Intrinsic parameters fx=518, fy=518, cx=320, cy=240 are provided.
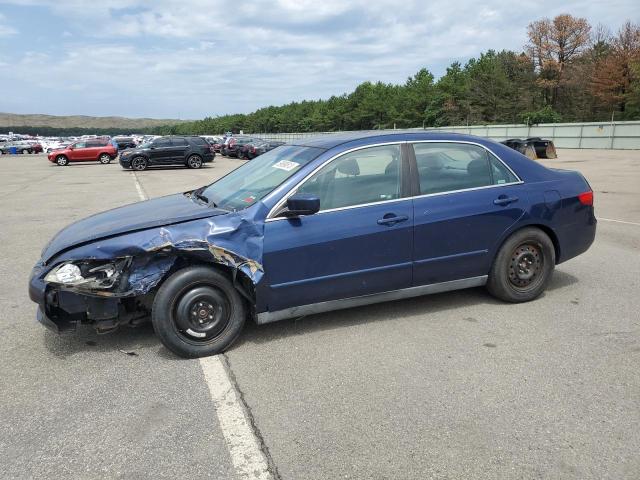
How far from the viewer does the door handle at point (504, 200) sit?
4684 millimetres

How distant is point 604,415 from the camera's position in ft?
9.96

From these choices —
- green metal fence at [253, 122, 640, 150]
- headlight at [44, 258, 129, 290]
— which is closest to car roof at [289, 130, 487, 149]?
headlight at [44, 258, 129, 290]

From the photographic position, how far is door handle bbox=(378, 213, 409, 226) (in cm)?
422

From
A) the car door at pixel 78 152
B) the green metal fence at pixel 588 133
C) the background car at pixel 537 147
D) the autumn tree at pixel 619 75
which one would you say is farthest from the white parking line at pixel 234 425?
the autumn tree at pixel 619 75

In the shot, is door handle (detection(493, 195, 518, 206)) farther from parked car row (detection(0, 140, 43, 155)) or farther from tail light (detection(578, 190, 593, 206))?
parked car row (detection(0, 140, 43, 155))

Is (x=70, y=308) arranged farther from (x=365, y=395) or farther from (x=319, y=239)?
(x=365, y=395)

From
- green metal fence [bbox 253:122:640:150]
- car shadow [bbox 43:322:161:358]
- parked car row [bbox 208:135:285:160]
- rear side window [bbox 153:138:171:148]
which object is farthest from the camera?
green metal fence [bbox 253:122:640:150]

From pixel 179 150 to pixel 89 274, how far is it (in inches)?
1001

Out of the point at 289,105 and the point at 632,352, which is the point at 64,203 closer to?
the point at 632,352

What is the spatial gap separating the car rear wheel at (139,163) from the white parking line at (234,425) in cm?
2540

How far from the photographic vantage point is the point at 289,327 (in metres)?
4.47

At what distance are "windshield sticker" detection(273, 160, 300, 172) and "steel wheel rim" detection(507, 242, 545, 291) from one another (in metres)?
2.19

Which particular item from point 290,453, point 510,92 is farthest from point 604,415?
point 510,92

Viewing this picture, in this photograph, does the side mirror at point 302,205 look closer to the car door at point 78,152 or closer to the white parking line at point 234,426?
the white parking line at point 234,426
